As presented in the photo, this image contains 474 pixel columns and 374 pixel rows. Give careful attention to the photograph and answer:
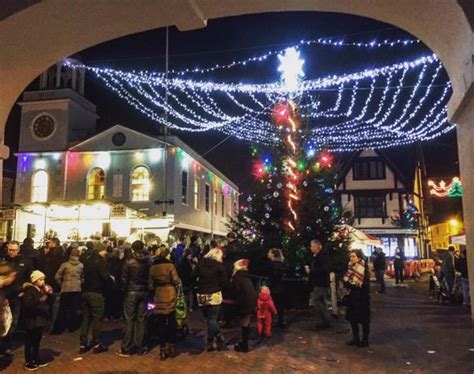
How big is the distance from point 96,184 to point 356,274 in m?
19.2

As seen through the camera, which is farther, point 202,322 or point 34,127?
point 34,127

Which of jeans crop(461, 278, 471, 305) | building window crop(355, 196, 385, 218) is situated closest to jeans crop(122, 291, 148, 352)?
jeans crop(461, 278, 471, 305)

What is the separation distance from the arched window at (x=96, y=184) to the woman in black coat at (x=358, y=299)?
61.1 ft

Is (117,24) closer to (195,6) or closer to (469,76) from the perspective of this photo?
(195,6)

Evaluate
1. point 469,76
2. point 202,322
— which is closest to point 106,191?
point 202,322

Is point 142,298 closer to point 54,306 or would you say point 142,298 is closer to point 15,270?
point 15,270

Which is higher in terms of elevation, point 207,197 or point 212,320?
point 207,197

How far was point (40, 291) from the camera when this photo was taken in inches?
274

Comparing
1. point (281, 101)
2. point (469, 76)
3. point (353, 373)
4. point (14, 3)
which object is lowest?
point (353, 373)

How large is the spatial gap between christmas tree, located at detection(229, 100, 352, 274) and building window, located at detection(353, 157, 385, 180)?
1097 inches

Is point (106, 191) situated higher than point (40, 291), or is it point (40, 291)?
point (106, 191)

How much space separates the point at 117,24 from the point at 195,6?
88cm

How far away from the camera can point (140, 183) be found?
24.3 m

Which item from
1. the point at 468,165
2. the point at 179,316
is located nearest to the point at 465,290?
the point at 179,316
